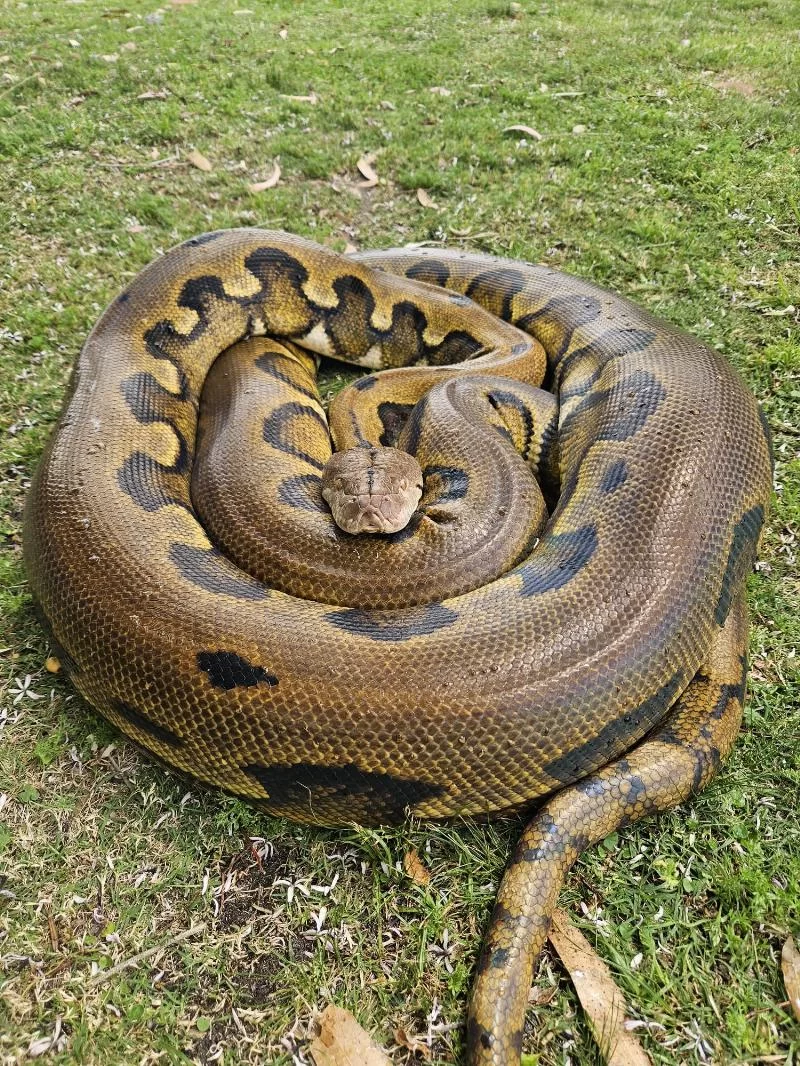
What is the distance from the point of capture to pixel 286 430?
18.9 feet

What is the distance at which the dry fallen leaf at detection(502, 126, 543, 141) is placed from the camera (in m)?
9.67

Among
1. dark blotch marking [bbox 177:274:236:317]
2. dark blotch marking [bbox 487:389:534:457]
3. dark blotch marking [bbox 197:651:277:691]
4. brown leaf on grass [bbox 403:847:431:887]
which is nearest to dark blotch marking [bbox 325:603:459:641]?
dark blotch marking [bbox 197:651:277:691]

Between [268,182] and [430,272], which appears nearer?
[430,272]

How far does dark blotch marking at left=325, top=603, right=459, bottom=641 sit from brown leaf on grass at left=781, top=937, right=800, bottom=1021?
2278 millimetres

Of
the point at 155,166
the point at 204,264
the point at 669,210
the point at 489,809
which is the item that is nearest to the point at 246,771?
the point at 489,809

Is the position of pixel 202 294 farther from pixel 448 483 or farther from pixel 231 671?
pixel 231 671

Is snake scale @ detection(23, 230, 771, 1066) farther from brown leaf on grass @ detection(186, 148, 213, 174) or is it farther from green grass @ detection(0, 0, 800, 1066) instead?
brown leaf on grass @ detection(186, 148, 213, 174)

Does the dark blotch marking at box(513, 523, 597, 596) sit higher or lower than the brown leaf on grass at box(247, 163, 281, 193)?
lower

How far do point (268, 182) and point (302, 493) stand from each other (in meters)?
5.85

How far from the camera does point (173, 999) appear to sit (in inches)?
138

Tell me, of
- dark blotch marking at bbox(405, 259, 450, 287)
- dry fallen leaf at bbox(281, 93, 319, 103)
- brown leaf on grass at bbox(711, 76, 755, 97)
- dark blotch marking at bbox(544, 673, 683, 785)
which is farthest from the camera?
dry fallen leaf at bbox(281, 93, 319, 103)

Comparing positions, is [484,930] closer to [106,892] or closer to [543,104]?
[106,892]

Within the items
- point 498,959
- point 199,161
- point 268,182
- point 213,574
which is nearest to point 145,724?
point 213,574

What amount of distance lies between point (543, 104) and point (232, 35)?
552 cm
